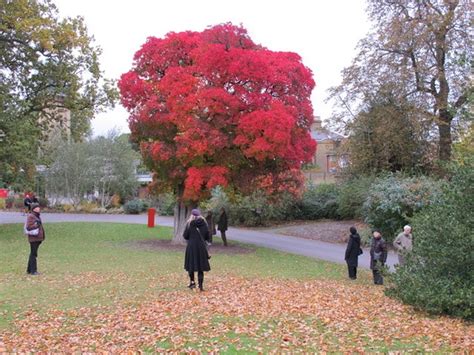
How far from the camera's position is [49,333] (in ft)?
24.7

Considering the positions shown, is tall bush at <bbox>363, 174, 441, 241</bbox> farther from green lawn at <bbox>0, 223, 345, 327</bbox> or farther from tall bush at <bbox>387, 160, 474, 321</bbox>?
tall bush at <bbox>387, 160, 474, 321</bbox>

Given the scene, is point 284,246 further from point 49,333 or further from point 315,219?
point 49,333

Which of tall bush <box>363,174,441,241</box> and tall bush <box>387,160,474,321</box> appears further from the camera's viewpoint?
tall bush <box>363,174,441,241</box>

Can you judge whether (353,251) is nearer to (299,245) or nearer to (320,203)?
(299,245)

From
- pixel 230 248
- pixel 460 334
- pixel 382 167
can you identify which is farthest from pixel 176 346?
pixel 382 167

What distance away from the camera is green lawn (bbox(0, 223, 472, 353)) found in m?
7.00

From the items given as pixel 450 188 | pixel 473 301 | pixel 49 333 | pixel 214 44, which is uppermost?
pixel 214 44

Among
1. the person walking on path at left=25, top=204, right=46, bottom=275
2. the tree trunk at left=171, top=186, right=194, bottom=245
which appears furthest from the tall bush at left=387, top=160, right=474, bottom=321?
the tree trunk at left=171, top=186, right=194, bottom=245

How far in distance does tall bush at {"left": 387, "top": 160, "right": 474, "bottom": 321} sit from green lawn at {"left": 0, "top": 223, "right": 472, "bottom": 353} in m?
0.34

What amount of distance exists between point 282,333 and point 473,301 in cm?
316

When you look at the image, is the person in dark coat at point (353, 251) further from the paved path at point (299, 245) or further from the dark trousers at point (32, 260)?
the dark trousers at point (32, 260)

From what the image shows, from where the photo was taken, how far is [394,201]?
2147 centimetres

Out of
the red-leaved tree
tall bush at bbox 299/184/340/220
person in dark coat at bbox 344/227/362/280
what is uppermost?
the red-leaved tree

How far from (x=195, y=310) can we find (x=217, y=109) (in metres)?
10.0
